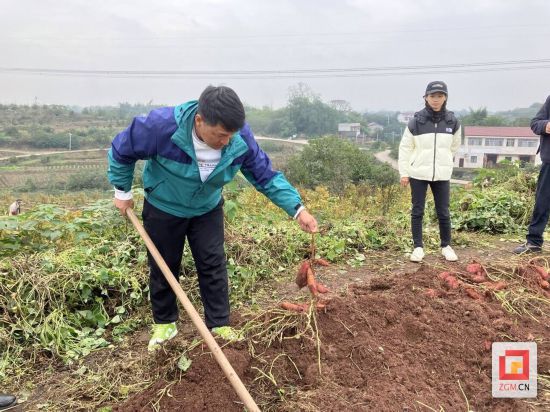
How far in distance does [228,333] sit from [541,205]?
3.45 metres

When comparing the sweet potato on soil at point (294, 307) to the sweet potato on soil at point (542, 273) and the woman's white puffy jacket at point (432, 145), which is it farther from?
the sweet potato on soil at point (542, 273)

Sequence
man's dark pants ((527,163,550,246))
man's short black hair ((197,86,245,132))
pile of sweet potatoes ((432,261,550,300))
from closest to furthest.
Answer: man's short black hair ((197,86,245,132)) → pile of sweet potatoes ((432,261,550,300)) → man's dark pants ((527,163,550,246))

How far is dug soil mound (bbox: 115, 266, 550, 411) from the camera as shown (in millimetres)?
2137

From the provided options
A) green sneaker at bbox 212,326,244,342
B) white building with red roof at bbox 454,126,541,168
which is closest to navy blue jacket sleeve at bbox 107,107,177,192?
green sneaker at bbox 212,326,244,342

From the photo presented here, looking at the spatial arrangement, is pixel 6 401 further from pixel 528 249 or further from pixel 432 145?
pixel 528 249

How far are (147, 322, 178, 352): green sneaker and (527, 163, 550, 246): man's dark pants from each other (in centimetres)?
368

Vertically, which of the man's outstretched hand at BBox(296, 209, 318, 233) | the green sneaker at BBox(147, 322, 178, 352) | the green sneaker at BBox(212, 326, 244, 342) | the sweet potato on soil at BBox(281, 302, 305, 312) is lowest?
the green sneaker at BBox(147, 322, 178, 352)

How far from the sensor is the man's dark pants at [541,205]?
430cm

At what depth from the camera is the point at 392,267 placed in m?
4.35

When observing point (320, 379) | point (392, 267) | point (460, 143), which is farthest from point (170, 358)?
point (460, 143)

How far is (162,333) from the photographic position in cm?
285

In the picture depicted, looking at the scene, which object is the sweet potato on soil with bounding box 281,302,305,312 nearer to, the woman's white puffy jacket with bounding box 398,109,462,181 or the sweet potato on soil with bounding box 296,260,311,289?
the sweet potato on soil with bounding box 296,260,311,289

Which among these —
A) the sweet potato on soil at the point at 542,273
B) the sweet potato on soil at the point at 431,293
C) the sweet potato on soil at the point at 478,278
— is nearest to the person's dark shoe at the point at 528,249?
the sweet potato on soil at the point at 542,273

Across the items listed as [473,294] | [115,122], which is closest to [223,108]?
[473,294]
